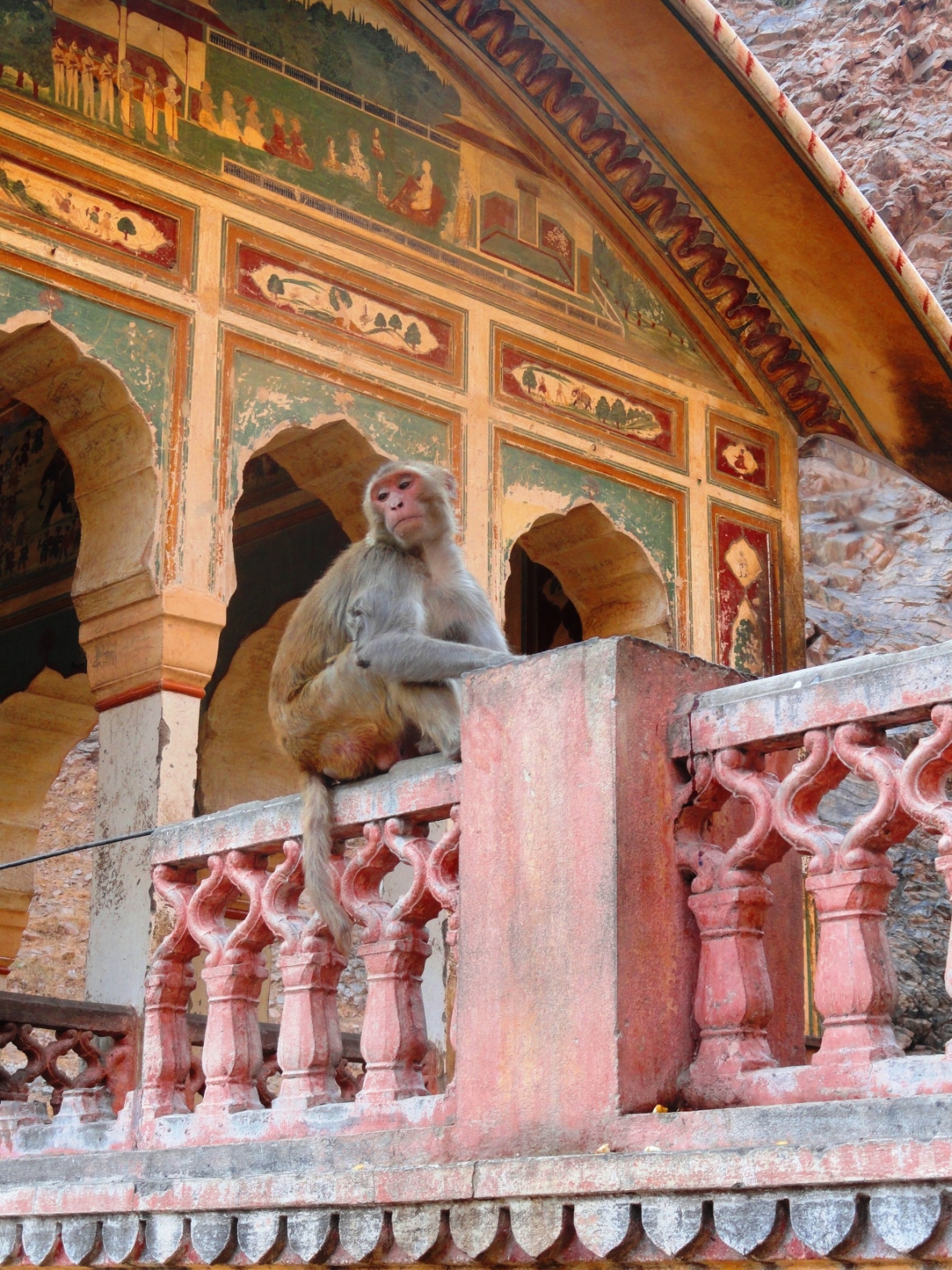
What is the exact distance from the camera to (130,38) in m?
8.58

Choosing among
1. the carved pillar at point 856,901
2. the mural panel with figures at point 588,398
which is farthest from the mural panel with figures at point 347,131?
the carved pillar at point 856,901

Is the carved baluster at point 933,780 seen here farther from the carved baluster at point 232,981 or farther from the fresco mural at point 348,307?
the fresco mural at point 348,307

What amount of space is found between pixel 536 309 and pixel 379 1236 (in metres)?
7.22

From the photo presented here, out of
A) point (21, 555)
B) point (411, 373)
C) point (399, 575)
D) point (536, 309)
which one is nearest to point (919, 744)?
point (399, 575)

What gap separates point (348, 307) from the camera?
9.13 m

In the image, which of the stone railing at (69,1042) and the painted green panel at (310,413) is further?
the painted green panel at (310,413)

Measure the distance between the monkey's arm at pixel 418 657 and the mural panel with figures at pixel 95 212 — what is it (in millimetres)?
3672

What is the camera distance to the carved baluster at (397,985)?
393cm

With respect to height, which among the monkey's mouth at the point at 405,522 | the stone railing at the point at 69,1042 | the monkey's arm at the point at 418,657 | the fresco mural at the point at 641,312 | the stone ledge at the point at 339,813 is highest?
the fresco mural at the point at 641,312

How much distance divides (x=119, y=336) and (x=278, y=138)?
1.61m

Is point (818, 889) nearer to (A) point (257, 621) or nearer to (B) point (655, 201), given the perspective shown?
(B) point (655, 201)

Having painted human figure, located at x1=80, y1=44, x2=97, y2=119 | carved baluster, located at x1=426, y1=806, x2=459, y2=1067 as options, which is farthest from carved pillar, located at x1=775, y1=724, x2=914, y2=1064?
painted human figure, located at x1=80, y1=44, x2=97, y2=119

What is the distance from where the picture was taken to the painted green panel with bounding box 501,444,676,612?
31.9 feet

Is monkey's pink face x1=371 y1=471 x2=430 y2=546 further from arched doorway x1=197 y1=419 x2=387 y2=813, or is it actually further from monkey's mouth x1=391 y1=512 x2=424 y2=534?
arched doorway x1=197 y1=419 x2=387 y2=813
